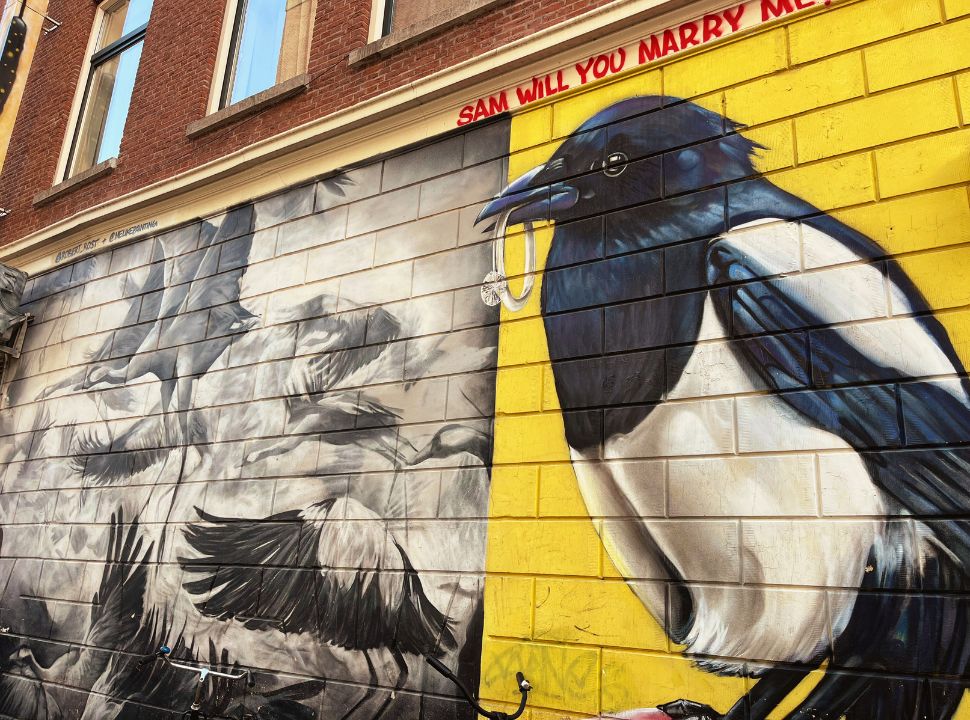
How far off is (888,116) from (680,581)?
2.87 metres

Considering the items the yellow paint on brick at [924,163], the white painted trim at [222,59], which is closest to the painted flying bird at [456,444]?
the yellow paint on brick at [924,163]

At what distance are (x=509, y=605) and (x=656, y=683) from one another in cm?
105

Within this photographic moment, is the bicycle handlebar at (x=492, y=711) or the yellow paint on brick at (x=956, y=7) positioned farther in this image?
the bicycle handlebar at (x=492, y=711)

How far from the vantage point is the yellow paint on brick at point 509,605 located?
4.77 metres

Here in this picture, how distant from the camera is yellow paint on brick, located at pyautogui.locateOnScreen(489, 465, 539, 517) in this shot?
495cm

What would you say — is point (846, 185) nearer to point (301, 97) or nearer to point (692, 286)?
point (692, 286)

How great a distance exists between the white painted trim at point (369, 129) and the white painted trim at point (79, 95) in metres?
1.36

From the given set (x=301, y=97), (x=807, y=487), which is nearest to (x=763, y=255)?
(x=807, y=487)

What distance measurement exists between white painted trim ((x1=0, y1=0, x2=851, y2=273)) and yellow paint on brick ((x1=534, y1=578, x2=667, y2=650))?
3.52 metres

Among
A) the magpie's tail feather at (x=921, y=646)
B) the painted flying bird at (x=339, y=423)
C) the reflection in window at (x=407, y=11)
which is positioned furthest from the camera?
the reflection in window at (x=407, y=11)

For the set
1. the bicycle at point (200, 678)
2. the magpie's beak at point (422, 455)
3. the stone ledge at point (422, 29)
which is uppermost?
the stone ledge at point (422, 29)

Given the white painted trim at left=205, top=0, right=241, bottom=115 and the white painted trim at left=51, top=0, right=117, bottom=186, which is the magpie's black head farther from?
the white painted trim at left=51, top=0, right=117, bottom=186

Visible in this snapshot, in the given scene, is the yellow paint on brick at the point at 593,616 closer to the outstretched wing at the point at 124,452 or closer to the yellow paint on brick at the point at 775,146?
the yellow paint on brick at the point at 775,146

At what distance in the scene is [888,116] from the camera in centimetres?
432
